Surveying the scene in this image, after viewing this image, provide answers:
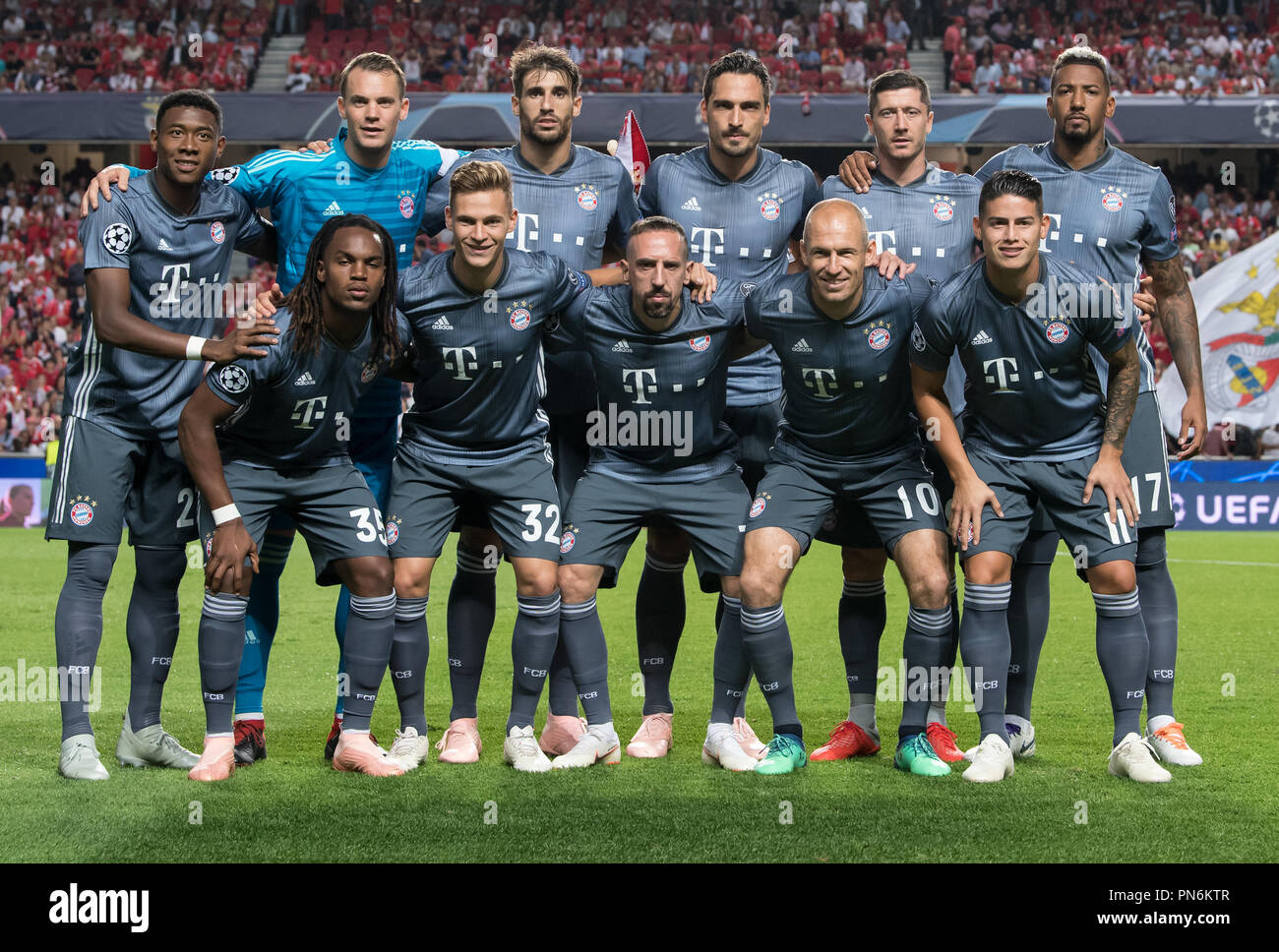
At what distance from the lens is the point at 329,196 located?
5.26m

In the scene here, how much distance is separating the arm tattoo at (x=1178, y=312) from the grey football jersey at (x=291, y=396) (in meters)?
2.81

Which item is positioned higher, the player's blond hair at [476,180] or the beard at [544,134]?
the beard at [544,134]

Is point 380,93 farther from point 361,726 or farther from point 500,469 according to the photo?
point 361,726

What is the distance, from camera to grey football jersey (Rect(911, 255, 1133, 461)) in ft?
15.5

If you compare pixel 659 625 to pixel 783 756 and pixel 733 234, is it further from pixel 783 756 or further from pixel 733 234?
pixel 733 234

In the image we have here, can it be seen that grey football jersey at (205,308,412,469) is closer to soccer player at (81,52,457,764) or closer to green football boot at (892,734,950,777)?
soccer player at (81,52,457,764)

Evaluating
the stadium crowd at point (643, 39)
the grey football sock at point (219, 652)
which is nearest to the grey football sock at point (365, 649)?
the grey football sock at point (219, 652)

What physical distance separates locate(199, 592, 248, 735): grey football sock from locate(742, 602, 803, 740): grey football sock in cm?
172

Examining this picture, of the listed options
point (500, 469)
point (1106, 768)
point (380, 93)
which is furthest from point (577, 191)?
point (1106, 768)

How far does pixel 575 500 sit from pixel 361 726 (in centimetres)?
109

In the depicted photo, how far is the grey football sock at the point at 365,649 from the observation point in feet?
15.7

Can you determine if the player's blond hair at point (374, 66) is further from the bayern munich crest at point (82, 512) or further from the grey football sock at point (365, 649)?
the grey football sock at point (365, 649)

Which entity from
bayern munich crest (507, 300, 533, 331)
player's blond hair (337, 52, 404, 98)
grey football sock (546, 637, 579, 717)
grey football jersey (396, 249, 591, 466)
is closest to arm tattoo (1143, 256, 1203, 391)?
grey football jersey (396, 249, 591, 466)

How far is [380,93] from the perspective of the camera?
5.22 meters
